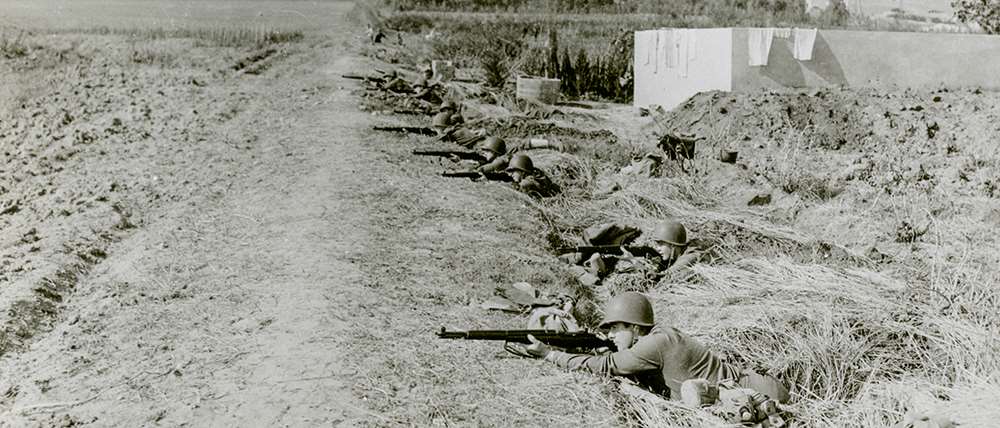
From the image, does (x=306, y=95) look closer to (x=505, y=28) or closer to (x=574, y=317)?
(x=574, y=317)

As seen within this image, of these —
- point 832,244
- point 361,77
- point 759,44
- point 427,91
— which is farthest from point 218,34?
point 832,244

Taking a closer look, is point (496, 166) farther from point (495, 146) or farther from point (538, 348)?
point (538, 348)

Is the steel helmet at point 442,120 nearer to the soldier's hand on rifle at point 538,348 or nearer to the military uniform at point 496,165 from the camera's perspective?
the military uniform at point 496,165

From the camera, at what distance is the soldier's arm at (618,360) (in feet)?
15.5

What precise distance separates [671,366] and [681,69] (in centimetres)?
1218

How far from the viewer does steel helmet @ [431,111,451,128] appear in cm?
1296

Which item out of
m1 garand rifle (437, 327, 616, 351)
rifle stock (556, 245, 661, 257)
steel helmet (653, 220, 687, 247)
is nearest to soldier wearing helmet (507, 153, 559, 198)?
rifle stock (556, 245, 661, 257)

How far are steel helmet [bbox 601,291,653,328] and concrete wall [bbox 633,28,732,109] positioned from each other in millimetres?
10222

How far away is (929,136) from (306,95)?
10.1 m

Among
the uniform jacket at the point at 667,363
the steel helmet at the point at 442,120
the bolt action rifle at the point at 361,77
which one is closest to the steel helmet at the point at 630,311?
the uniform jacket at the point at 667,363

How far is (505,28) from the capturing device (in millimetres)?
29016

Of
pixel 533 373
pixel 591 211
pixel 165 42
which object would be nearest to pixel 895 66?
pixel 591 211

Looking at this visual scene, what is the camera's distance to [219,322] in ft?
17.8

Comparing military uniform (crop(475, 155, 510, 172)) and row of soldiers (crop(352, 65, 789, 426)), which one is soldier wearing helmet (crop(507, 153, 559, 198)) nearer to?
military uniform (crop(475, 155, 510, 172))
